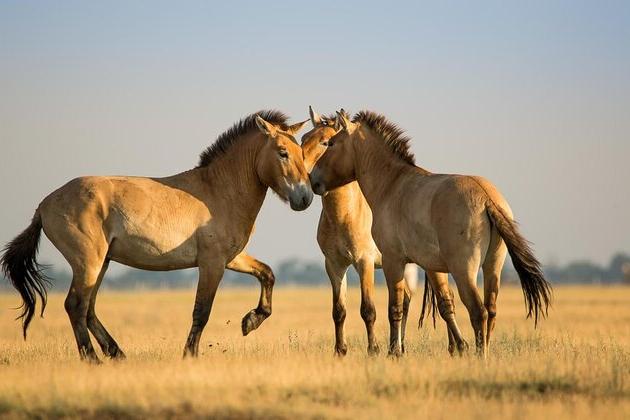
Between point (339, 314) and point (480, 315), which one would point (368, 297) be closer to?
point (339, 314)

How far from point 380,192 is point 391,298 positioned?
4.30 ft

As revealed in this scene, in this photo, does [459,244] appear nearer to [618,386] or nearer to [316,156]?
[618,386]

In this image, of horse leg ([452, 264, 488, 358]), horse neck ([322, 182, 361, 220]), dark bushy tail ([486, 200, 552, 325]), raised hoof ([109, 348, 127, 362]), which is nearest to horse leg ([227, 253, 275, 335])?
horse neck ([322, 182, 361, 220])

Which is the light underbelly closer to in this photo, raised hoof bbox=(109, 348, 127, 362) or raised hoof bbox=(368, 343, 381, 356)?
raised hoof bbox=(109, 348, 127, 362)

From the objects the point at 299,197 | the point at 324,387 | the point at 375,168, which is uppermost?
the point at 375,168

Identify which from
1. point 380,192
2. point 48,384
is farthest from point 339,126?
point 48,384

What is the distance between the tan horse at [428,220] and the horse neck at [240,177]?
1.05 metres

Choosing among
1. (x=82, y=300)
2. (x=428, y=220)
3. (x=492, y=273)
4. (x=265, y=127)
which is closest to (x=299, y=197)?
(x=265, y=127)

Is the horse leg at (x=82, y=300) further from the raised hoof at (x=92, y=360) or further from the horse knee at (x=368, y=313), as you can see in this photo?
the horse knee at (x=368, y=313)

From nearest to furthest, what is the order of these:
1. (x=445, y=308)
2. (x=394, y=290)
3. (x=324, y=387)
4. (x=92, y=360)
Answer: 1. (x=324, y=387)
2. (x=92, y=360)
3. (x=394, y=290)
4. (x=445, y=308)

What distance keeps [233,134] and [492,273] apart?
11.1 feet

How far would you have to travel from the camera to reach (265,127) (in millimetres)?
10891

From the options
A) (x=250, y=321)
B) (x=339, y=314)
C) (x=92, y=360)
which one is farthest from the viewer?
(x=339, y=314)

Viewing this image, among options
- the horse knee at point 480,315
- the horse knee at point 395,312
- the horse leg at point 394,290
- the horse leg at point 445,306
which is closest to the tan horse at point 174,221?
the horse leg at point 394,290
